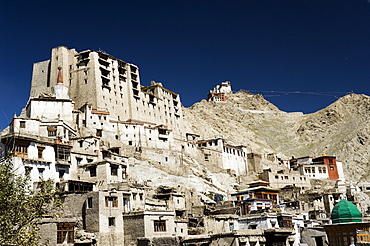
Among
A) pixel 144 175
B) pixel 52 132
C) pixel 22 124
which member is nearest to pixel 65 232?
pixel 144 175

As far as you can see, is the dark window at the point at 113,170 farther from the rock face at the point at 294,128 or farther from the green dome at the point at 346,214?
the rock face at the point at 294,128

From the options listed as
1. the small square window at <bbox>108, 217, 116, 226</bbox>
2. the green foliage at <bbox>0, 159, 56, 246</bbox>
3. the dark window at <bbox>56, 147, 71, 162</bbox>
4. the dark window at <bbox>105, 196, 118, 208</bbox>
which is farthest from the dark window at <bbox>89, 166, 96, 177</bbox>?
the green foliage at <bbox>0, 159, 56, 246</bbox>

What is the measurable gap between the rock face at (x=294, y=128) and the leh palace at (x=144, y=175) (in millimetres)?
20059

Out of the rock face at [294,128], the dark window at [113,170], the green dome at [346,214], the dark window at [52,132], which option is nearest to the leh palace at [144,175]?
the green dome at [346,214]

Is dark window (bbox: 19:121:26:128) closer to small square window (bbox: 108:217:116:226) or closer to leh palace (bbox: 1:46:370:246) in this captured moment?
leh palace (bbox: 1:46:370:246)

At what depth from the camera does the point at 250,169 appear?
102750 millimetres

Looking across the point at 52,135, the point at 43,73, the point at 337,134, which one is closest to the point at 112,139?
the point at 52,135

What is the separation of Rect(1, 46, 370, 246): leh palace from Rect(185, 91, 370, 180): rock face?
2006cm

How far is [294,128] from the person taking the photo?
580ft

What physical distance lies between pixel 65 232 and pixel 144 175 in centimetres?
2926

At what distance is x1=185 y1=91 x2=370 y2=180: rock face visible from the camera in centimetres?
13038

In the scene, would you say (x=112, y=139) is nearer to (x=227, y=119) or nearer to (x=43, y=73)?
(x=43, y=73)

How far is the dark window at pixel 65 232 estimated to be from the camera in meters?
35.9

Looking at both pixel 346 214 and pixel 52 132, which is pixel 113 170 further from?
pixel 346 214
